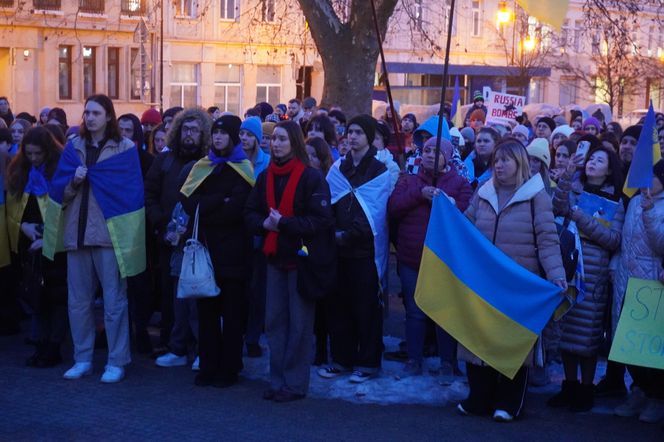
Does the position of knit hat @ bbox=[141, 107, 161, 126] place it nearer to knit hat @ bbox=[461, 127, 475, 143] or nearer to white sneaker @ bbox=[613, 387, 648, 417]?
knit hat @ bbox=[461, 127, 475, 143]

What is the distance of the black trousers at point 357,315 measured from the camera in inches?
318

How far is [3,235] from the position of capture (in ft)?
31.0

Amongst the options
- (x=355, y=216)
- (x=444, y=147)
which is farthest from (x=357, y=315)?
(x=444, y=147)

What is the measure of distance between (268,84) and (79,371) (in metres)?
37.5

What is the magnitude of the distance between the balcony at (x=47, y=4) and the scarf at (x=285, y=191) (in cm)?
3229

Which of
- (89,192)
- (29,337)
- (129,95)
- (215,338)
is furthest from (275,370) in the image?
(129,95)

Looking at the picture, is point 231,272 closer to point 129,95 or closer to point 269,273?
point 269,273

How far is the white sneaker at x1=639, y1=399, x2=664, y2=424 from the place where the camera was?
23.5ft

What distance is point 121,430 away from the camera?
6.86 metres

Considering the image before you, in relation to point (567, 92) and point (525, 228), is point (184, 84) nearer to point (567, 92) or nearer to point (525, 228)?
point (567, 92)

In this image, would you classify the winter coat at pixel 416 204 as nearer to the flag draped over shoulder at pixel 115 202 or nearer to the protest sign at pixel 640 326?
the protest sign at pixel 640 326

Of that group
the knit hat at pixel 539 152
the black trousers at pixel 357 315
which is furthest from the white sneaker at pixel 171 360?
the knit hat at pixel 539 152

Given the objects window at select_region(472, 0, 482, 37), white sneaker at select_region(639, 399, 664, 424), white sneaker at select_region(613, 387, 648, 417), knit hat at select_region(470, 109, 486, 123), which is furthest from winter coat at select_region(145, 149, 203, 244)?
window at select_region(472, 0, 482, 37)

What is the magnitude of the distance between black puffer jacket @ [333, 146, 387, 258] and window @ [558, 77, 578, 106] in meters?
48.2
